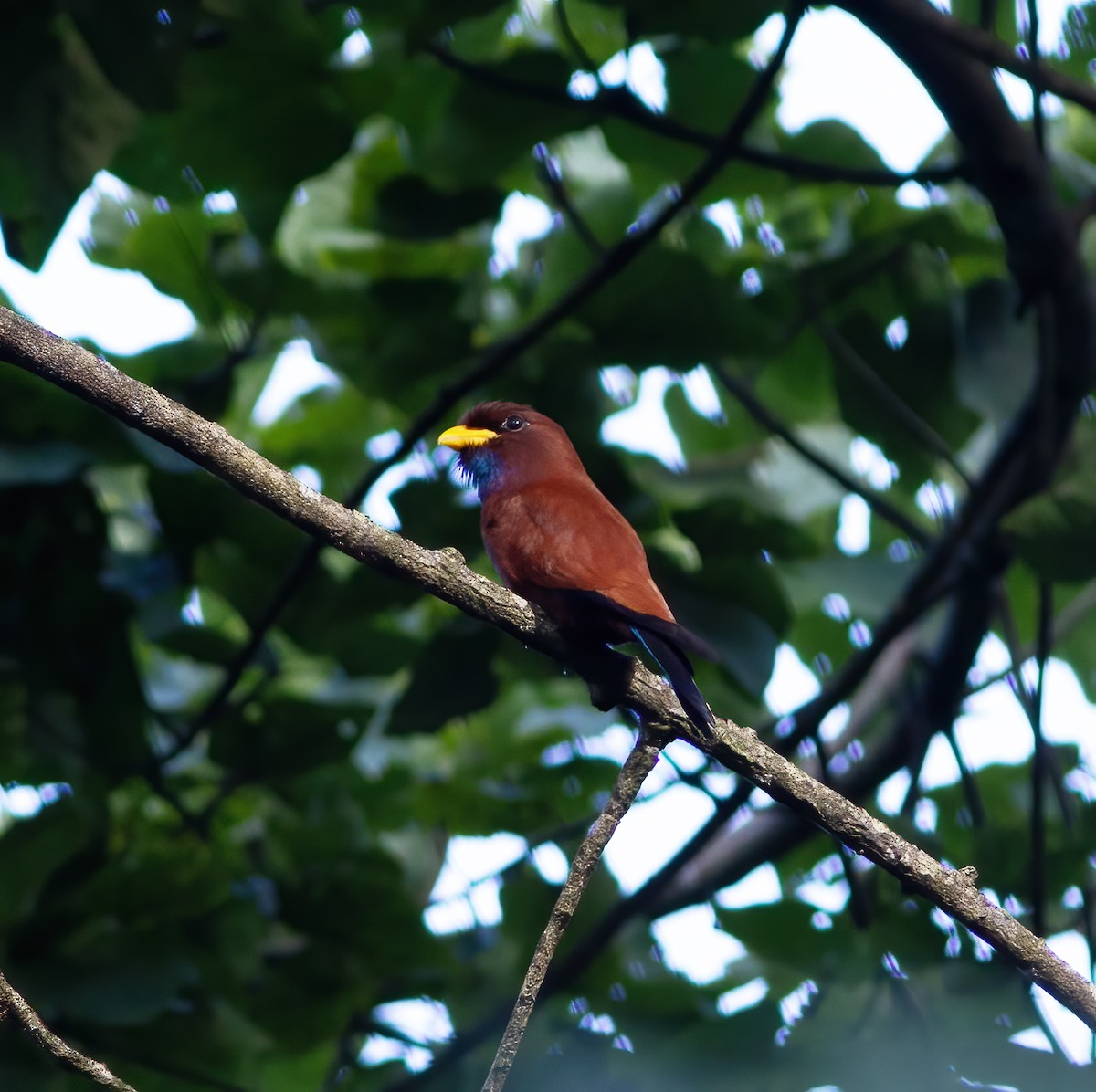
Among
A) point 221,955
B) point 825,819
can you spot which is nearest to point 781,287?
point 825,819

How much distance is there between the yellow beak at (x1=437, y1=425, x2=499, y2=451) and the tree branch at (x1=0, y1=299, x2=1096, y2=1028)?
1108 millimetres

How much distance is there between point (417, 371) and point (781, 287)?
3.39ft

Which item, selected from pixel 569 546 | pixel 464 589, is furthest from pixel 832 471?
pixel 464 589

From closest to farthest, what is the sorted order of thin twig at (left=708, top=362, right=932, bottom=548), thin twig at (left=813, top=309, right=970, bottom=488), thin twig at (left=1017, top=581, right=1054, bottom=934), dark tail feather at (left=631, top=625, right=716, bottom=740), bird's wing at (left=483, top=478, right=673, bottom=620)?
1. dark tail feather at (left=631, top=625, right=716, bottom=740)
2. bird's wing at (left=483, top=478, right=673, bottom=620)
3. thin twig at (left=1017, top=581, right=1054, bottom=934)
4. thin twig at (left=708, top=362, right=932, bottom=548)
5. thin twig at (left=813, top=309, right=970, bottom=488)

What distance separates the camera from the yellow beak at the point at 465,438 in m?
3.26

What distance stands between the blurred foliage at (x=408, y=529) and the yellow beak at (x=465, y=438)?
387mm

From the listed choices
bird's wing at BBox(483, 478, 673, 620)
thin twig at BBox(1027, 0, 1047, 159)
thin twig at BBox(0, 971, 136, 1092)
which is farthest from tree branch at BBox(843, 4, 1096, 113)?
thin twig at BBox(0, 971, 136, 1092)

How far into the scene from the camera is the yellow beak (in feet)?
10.7

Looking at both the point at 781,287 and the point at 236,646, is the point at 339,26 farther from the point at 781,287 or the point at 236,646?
the point at 236,646

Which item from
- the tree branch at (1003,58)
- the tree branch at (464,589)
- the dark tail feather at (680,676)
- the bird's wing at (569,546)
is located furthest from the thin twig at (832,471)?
the tree branch at (464,589)

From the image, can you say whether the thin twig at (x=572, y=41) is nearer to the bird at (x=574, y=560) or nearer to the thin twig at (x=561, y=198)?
the thin twig at (x=561, y=198)

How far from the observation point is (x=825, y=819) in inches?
82.4

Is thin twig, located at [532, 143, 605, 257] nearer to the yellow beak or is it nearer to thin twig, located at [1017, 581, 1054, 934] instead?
the yellow beak

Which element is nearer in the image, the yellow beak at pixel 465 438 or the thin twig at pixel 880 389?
the yellow beak at pixel 465 438
